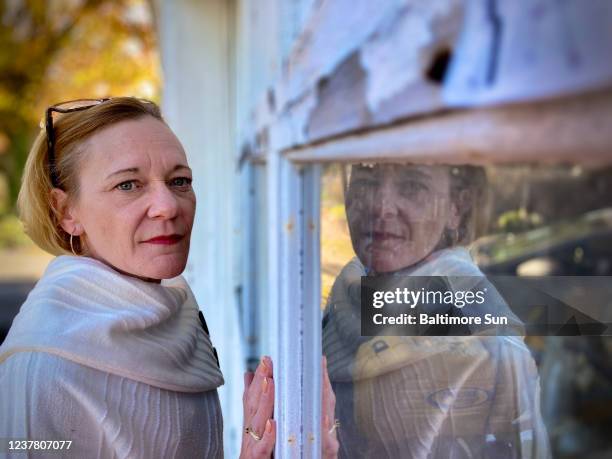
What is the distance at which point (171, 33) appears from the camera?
11.7 ft

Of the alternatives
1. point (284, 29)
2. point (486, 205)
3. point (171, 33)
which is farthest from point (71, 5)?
point (486, 205)

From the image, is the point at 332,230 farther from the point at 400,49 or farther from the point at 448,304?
the point at 400,49

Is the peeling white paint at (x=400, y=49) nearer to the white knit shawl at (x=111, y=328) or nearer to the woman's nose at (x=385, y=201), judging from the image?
the woman's nose at (x=385, y=201)

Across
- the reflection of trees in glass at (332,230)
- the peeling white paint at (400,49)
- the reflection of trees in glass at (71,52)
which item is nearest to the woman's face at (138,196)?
the reflection of trees in glass at (332,230)

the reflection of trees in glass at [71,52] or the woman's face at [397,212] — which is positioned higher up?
the reflection of trees in glass at [71,52]

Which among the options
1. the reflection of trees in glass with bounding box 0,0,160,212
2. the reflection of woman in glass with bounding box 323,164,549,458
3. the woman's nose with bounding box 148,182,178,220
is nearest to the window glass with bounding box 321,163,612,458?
the reflection of woman in glass with bounding box 323,164,549,458

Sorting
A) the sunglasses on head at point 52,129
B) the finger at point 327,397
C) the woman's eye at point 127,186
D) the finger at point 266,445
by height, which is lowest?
the finger at point 266,445

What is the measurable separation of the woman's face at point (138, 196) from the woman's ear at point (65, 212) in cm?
1

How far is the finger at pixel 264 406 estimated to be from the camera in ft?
3.89

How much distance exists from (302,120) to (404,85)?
0.52m

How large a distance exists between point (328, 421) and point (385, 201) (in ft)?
1.33

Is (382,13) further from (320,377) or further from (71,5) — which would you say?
(71,5)

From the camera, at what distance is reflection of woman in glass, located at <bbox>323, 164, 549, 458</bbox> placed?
0.68 meters

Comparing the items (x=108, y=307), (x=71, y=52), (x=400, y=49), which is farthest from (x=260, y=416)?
(x=71, y=52)
